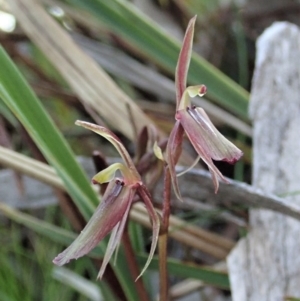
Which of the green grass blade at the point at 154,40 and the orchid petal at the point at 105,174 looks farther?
the green grass blade at the point at 154,40

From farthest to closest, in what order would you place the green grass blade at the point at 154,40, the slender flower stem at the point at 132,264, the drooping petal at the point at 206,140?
the green grass blade at the point at 154,40 < the slender flower stem at the point at 132,264 < the drooping petal at the point at 206,140

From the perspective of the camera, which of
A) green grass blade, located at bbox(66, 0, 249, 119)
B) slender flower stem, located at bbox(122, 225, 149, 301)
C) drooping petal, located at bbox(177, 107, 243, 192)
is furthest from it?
green grass blade, located at bbox(66, 0, 249, 119)

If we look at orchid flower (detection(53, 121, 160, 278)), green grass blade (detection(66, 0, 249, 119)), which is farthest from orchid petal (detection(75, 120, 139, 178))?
green grass blade (detection(66, 0, 249, 119))

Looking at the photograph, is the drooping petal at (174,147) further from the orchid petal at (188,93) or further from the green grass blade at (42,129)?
the green grass blade at (42,129)

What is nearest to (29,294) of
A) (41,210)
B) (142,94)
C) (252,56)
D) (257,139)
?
(41,210)

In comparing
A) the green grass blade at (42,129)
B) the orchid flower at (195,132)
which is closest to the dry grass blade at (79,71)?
the green grass blade at (42,129)

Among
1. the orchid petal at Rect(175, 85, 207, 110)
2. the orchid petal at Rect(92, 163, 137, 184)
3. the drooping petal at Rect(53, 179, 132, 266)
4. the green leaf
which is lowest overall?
the green leaf

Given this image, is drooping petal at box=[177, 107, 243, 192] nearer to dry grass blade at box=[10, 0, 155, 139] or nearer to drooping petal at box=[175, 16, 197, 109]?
drooping petal at box=[175, 16, 197, 109]

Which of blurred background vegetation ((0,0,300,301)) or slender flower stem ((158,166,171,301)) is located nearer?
slender flower stem ((158,166,171,301))
